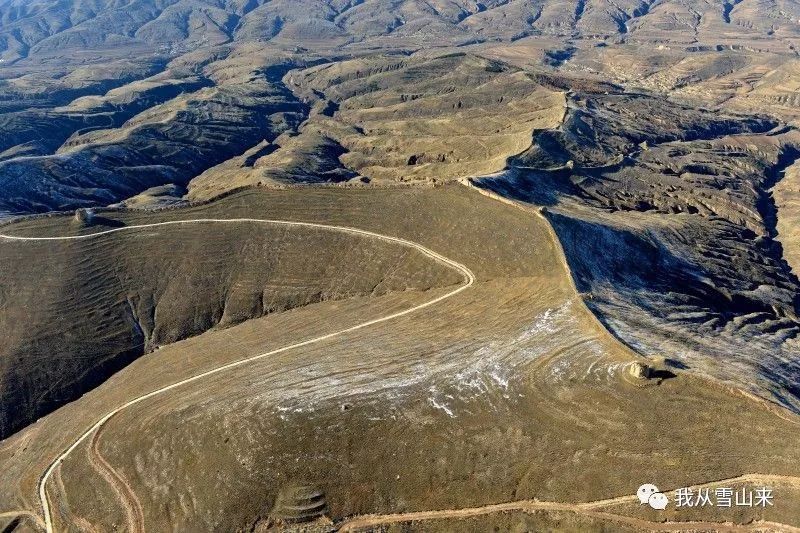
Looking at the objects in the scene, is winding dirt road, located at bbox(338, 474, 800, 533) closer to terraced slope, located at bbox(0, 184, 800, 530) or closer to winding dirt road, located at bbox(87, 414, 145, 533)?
terraced slope, located at bbox(0, 184, 800, 530)

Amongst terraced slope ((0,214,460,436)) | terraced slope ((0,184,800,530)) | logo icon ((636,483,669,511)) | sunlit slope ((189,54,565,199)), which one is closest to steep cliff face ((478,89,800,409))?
terraced slope ((0,184,800,530))

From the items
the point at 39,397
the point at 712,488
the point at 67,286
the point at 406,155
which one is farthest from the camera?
the point at 406,155

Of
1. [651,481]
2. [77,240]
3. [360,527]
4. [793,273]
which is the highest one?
[77,240]

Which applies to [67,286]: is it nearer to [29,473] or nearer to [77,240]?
[77,240]

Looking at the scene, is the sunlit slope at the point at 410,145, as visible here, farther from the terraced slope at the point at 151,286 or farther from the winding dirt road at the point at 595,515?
the winding dirt road at the point at 595,515

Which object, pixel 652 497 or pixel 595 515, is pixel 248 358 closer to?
pixel 595 515

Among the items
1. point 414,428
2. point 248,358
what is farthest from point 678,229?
point 248,358

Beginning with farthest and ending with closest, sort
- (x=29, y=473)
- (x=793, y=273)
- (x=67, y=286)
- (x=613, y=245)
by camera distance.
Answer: (x=793, y=273), (x=613, y=245), (x=67, y=286), (x=29, y=473)

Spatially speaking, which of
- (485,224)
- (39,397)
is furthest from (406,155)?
(39,397)
